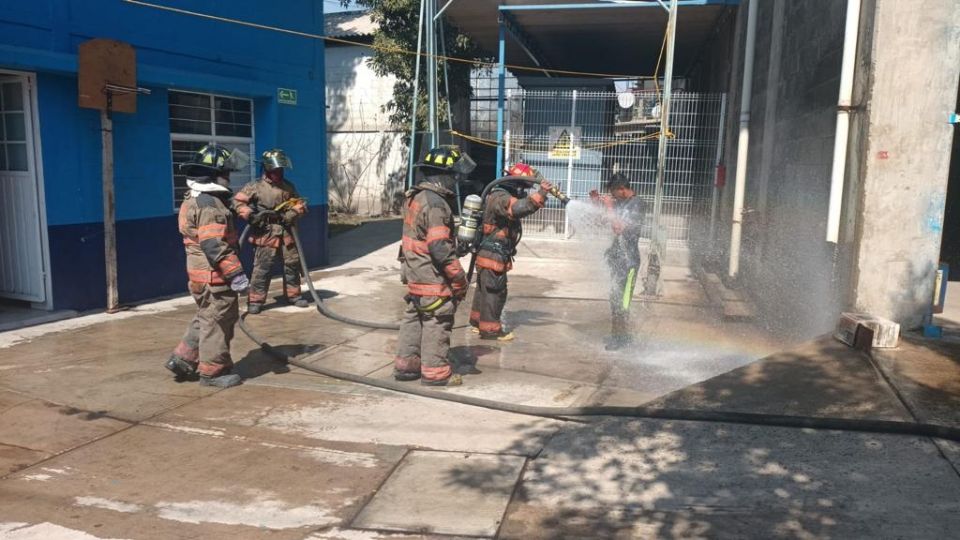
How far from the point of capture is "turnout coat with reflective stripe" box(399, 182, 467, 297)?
17.1 ft

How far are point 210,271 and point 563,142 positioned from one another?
350 inches

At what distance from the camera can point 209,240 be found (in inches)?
202

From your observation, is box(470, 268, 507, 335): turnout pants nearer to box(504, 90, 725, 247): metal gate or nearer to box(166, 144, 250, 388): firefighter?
box(166, 144, 250, 388): firefighter

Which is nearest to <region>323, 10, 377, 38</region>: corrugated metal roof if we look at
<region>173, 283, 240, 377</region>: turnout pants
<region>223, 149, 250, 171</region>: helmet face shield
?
<region>223, 149, 250, 171</region>: helmet face shield

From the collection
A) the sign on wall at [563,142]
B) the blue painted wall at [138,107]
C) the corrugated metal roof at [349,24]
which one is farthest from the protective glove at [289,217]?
the corrugated metal roof at [349,24]

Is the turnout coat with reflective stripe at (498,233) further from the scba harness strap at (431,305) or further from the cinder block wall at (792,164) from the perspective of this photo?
the cinder block wall at (792,164)

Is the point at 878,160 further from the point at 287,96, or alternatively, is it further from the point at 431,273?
the point at 287,96

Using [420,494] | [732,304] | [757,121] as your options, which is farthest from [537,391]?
[757,121]

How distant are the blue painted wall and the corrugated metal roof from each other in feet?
28.0

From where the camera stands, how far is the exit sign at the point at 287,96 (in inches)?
400

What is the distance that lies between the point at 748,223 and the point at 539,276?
10.5ft

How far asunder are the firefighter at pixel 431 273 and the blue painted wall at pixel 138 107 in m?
4.28

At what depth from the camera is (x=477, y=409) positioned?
194 inches

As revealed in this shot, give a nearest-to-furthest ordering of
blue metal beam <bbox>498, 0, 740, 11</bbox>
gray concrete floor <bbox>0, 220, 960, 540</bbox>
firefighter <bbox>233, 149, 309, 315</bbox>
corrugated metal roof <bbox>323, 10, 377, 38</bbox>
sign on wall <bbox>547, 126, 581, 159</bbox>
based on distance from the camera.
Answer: gray concrete floor <bbox>0, 220, 960, 540</bbox> → firefighter <bbox>233, 149, 309, 315</bbox> → blue metal beam <bbox>498, 0, 740, 11</bbox> → sign on wall <bbox>547, 126, 581, 159</bbox> → corrugated metal roof <bbox>323, 10, 377, 38</bbox>
